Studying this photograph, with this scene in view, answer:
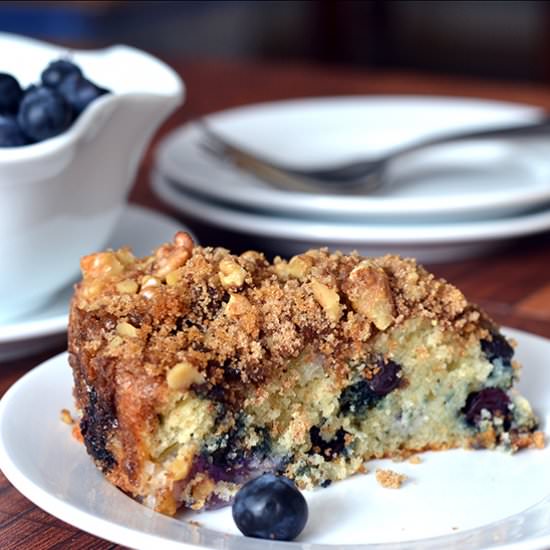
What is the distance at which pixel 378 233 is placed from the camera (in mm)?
1803

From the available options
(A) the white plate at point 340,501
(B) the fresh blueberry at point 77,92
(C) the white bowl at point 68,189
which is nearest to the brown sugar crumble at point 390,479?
(A) the white plate at point 340,501

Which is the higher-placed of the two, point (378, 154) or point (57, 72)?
point (57, 72)

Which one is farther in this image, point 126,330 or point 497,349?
point 497,349

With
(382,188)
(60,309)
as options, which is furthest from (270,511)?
(382,188)

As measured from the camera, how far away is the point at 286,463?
121cm

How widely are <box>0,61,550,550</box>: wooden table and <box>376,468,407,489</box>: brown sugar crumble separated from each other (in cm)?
28

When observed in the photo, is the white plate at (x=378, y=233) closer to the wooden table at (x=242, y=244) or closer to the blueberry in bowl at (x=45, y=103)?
the wooden table at (x=242, y=244)

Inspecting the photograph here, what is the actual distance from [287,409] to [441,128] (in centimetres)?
132

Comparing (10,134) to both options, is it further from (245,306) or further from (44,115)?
(245,306)

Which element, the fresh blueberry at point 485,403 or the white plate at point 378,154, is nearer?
the fresh blueberry at point 485,403

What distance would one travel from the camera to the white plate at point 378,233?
180 cm

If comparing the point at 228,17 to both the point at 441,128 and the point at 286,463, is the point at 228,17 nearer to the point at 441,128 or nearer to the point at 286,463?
the point at 441,128

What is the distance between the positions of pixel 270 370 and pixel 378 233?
2.21 feet

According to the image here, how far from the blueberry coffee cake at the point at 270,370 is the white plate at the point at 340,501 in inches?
1.2
